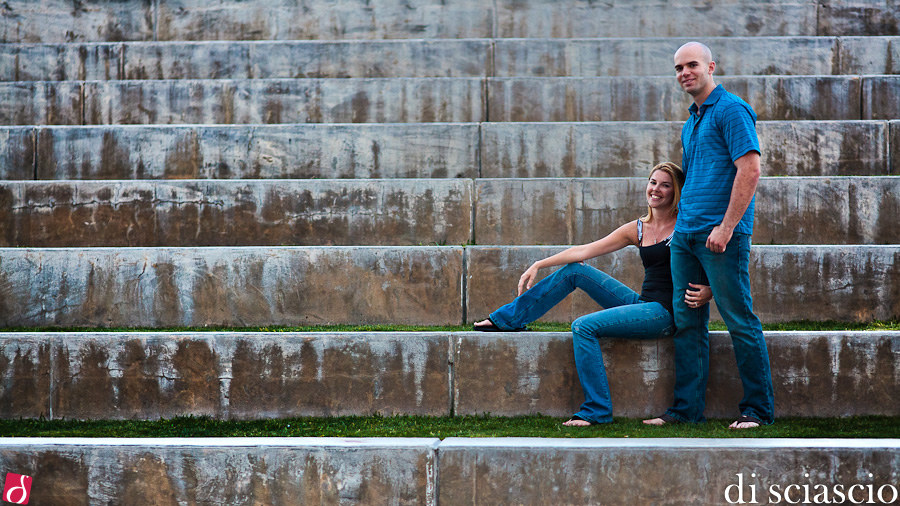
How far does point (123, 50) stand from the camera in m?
7.69

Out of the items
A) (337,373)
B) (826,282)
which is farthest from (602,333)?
(826,282)

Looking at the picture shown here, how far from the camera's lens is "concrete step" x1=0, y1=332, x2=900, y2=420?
4191 mm

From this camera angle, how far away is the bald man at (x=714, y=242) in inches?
146

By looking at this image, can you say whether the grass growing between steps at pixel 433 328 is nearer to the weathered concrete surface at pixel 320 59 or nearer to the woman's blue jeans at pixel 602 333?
the woman's blue jeans at pixel 602 333

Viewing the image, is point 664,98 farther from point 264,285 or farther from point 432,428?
point 432,428

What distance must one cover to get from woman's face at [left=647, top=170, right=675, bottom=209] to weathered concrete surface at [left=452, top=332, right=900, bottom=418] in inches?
29.1

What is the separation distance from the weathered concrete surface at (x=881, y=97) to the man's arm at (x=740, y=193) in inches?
146

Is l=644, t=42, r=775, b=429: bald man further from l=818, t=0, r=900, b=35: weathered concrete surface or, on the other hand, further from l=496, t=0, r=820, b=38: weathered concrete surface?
l=818, t=0, r=900, b=35: weathered concrete surface

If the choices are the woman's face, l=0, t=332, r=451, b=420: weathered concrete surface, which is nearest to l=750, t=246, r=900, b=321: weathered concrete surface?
the woman's face

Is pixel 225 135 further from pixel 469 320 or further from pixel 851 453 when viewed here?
pixel 851 453

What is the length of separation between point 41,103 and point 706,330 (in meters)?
6.05

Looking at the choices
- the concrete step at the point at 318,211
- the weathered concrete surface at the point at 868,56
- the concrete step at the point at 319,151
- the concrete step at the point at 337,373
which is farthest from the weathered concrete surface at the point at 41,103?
the weathered concrete surface at the point at 868,56

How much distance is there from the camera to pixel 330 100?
23.0 feet

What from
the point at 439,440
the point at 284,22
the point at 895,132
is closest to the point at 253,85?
the point at 284,22
